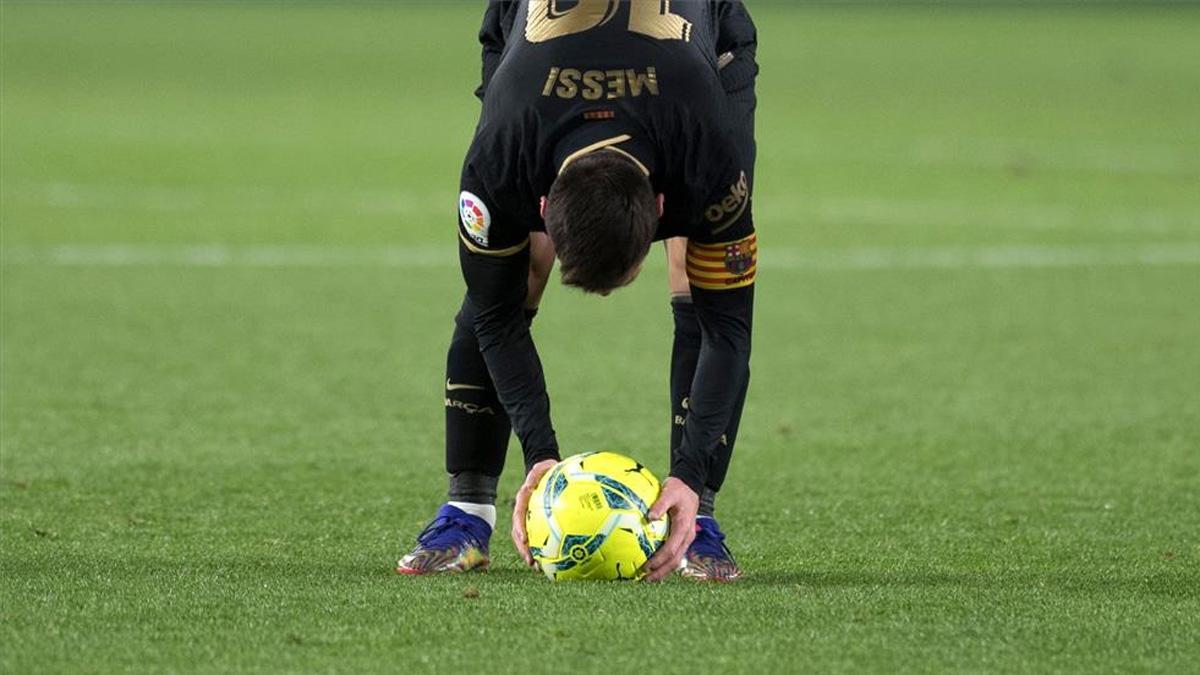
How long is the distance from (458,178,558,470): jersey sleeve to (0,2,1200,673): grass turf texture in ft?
1.32

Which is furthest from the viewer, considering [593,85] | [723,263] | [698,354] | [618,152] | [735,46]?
[698,354]

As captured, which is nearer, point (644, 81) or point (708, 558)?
point (644, 81)

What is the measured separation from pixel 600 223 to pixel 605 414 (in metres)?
4.30

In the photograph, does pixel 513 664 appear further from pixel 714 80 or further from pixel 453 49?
pixel 453 49

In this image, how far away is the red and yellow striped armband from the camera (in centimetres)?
493

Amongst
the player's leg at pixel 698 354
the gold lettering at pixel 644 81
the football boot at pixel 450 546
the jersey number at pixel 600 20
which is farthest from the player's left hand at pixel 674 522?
the jersey number at pixel 600 20

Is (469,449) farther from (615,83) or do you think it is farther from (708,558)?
(615,83)

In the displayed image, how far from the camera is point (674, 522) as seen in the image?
5105 mm

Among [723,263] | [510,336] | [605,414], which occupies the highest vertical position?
[723,263]

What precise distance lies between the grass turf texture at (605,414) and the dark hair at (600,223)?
770 mm

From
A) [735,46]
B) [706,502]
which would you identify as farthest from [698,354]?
[735,46]

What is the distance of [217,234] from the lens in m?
15.6

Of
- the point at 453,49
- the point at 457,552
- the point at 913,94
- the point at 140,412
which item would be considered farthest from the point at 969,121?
the point at 457,552

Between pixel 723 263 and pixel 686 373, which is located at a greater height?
pixel 723 263
